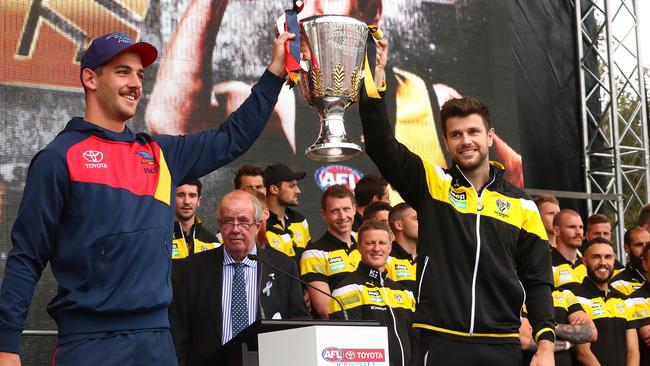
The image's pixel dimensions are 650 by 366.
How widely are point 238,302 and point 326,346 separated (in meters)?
1.73

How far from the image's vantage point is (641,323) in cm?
694

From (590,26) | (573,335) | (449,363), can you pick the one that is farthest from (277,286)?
(590,26)

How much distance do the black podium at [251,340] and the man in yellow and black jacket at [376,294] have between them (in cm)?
183

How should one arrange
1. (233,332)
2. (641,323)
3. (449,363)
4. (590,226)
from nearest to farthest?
(449,363), (233,332), (641,323), (590,226)

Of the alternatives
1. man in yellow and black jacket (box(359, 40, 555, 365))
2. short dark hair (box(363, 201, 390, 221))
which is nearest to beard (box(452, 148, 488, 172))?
man in yellow and black jacket (box(359, 40, 555, 365))

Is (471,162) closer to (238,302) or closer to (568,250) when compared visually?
(238,302)

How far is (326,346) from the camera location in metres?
3.05

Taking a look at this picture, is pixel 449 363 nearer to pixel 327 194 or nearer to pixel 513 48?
pixel 327 194

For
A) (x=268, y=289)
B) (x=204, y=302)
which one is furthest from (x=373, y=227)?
(x=204, y=302)

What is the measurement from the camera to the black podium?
323 centimetres

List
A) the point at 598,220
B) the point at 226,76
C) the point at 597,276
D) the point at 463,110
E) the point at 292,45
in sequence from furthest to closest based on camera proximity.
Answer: the point at 598,220 → the point at 226,76 → the point at 597,276 → the point at 463,110 → the point at 292,45

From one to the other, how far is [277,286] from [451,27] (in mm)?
4484

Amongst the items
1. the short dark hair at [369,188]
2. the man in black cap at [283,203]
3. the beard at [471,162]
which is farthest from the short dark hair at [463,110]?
the short dark hair at [369,188]

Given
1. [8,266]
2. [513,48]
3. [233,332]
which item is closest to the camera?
[8,266]
